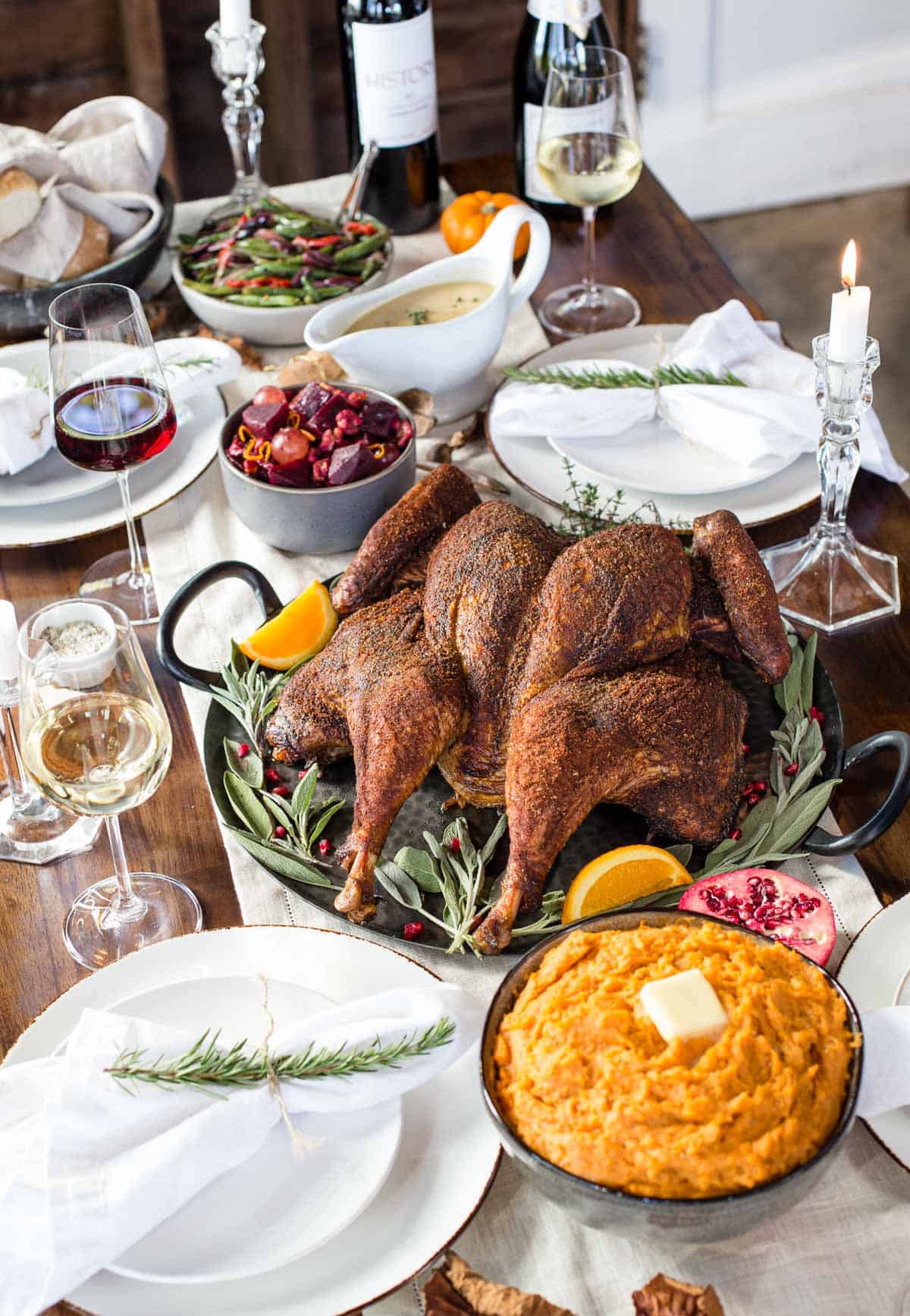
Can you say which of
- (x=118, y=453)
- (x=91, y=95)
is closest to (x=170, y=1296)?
(x=118, y=453)

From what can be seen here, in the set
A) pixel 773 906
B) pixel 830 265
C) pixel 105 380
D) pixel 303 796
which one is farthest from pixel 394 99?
pixel 830 265

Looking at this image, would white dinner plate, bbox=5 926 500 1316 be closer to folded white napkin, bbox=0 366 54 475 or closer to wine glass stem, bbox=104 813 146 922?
wine glass stem, bbox=104 813 146 922

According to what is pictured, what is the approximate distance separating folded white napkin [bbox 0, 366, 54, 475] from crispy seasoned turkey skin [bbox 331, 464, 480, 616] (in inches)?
20.5

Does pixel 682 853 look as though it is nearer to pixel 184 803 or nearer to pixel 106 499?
pixel 184 803

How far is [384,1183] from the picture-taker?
0.98 metres

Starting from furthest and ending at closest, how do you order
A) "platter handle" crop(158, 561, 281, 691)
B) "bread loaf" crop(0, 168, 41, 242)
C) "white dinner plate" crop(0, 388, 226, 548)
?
"bread loaf" crop(0, 168, 41, 242), "white dinner plate" crop(0, 388, 226, 548), "platter handle" crop(158, 561, 281, 691)

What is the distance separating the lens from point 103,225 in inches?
83.0

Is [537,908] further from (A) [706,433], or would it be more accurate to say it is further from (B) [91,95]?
(B) [91,95]

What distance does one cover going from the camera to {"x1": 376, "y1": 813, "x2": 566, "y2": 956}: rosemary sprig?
3.91 ft

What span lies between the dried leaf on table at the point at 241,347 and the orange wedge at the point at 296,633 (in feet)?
2.31

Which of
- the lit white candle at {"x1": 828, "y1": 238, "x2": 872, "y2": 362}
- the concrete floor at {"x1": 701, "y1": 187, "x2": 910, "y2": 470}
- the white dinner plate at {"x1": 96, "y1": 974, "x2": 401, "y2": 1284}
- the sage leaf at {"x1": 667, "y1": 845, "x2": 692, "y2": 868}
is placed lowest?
the concrete floor at {"x1": 701, "y1": 187, "x2": 910, "y2": 470}

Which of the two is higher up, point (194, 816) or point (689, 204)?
point (194, 816)

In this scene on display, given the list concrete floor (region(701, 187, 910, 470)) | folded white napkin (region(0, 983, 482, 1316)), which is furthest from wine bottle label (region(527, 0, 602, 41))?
concrete floor (region(701, 187, 910, 470))

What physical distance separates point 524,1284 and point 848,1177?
0.85 feet
